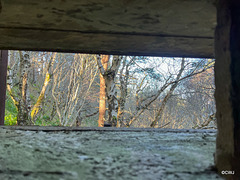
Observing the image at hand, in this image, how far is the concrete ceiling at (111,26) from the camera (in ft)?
2.91

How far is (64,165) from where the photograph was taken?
0.72 m

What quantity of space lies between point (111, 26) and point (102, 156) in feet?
2.03

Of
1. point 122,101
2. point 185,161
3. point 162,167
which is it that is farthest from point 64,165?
point 122,101

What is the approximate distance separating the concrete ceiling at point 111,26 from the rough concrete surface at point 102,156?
1.72 feet

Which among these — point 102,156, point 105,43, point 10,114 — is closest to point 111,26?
point 105,43

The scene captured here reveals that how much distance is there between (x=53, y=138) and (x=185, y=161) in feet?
2.20

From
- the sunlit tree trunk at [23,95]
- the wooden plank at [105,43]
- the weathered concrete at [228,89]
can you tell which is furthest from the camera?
the sunlit tree trunk at [23,95]

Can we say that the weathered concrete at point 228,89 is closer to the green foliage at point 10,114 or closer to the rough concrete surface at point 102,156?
the rough concrete surface at point 102,156

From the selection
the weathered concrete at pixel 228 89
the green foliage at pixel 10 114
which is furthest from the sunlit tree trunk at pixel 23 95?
the weathered concrete at pixel 228 89

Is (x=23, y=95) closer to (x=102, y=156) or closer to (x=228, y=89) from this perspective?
(x=102, y=156)

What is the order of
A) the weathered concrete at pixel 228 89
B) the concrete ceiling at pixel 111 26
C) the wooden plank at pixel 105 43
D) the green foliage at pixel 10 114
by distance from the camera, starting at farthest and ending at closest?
1. the green foliage at pixel 10 114
2. the wooden plank at pixel 105 43
3. the concrete ceiling at pixel 111 26
4. the weathered concrete at pixel 228 89

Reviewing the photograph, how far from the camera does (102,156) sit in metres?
0.81

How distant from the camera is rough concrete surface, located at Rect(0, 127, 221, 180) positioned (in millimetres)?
663

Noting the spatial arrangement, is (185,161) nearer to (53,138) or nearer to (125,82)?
(53,138)
